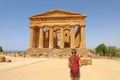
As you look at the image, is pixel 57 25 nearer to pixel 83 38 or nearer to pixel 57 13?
pixel 57 13

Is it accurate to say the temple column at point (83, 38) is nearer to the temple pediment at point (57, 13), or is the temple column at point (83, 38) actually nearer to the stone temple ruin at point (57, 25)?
the stone temple ruin at point (57, 25)

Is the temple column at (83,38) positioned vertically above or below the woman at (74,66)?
above

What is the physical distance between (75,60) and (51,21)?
4697 centimetres

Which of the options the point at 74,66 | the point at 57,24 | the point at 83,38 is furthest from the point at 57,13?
the point at 74,66

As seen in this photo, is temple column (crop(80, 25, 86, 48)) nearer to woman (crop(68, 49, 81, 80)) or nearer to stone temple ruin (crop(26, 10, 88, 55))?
stone temple ruin (crop(26, 10, 88, 55))

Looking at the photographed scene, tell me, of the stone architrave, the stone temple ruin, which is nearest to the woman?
the stone temple ruin

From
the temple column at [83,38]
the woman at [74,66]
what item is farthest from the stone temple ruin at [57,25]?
the woman at [74,66]

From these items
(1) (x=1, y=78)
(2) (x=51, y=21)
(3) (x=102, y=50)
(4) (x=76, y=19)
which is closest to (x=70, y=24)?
(4) (x=76, y=19)

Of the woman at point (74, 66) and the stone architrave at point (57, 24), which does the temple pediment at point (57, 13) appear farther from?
the woman at point (74, 66)

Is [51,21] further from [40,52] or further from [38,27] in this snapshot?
[40,52]

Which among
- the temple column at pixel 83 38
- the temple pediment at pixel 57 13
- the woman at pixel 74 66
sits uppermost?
the temple pediment at pixel 57 13

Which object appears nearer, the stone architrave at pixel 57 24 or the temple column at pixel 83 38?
the stone architrave at pixel 57 24

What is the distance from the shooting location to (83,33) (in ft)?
176

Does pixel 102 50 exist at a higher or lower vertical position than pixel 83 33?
lower
